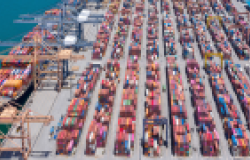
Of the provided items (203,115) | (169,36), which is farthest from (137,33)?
(203,115)

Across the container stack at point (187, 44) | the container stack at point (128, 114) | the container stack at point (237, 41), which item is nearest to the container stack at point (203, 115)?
the container stack at point (187, 44)

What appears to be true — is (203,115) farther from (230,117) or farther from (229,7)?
(229,7)

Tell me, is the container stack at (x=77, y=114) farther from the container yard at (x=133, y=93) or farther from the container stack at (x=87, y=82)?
the container yard at (x=133, y=93)

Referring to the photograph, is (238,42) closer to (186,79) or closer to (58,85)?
(186,79)

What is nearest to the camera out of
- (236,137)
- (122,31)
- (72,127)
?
(236,137)

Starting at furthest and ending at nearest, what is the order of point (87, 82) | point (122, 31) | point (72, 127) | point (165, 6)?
point (165, 6) < point (122, 31) < point (87, 82) < point (72, 127)

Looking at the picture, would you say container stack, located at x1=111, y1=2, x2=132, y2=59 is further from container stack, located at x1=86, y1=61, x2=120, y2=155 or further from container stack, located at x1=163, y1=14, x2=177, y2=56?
container stack, located at x1=86, y1=61, x2=120, y2=155

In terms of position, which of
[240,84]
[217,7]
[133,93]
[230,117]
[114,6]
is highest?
[217,7]

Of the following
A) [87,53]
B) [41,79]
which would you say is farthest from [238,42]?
[41,79]
